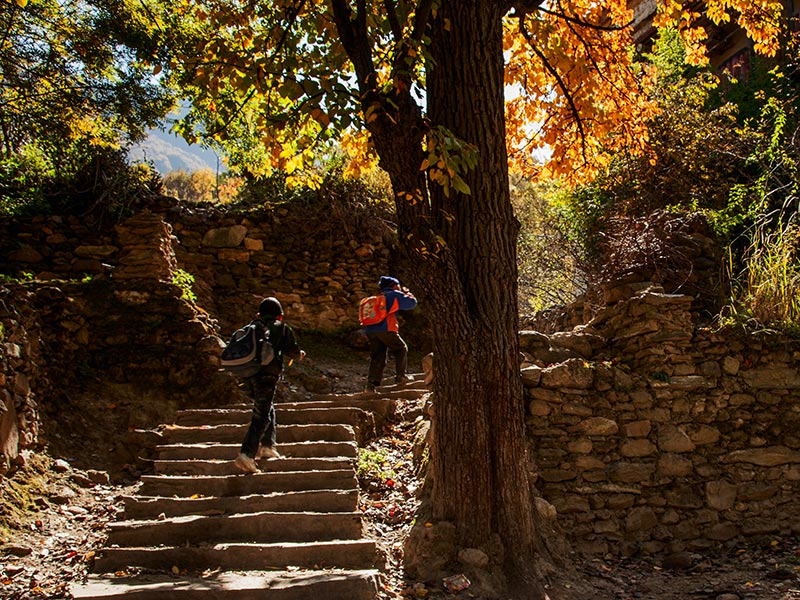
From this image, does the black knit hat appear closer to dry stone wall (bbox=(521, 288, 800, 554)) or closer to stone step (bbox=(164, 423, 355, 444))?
stone step (bbox=(164, 423, 355, 444))

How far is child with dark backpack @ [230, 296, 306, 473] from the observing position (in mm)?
5754

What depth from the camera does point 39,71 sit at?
8500 mm

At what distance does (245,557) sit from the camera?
15.6ft

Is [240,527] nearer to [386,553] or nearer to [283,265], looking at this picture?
[386,553]

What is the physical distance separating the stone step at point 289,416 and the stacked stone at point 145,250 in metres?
2.62

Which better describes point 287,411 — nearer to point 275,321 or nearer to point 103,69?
point 275,321

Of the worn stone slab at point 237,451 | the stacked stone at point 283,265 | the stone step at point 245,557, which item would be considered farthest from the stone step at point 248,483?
the stacked stone at point 283,265

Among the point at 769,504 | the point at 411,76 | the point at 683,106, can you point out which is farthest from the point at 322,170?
the point at 769,504

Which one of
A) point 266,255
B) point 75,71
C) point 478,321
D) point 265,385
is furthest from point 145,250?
point 478,321

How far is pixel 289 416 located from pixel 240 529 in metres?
2.06

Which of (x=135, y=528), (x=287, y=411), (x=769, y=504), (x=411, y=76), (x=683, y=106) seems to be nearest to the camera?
(x=411, y=76)

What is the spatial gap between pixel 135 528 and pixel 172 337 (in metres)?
3.67

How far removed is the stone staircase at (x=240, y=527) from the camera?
4.32 metres

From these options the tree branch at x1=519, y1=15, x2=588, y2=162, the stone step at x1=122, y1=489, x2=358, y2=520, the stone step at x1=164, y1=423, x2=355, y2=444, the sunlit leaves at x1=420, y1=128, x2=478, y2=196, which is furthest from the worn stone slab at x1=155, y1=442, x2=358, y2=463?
the tree branch at x1=519, y1=15, x2=588, y2=162
